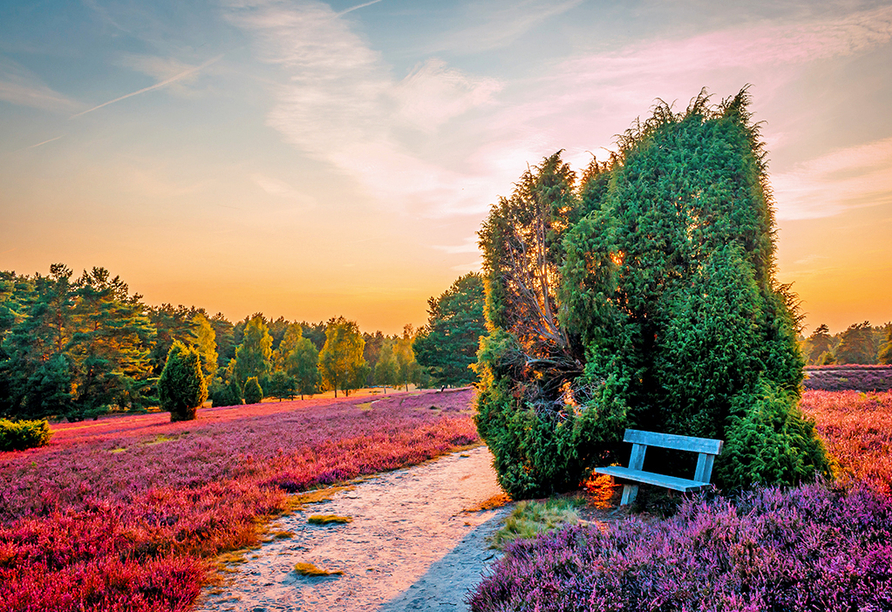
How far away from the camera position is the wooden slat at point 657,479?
5.48 meters

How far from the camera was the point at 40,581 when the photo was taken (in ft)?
15.4

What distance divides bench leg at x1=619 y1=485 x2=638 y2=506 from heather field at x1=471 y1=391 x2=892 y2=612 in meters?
1.24

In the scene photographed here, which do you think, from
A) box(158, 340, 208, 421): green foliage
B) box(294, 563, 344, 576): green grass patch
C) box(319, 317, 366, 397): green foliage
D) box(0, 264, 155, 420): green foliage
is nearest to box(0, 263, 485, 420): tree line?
box(0, 264, 155, 420): green foliage

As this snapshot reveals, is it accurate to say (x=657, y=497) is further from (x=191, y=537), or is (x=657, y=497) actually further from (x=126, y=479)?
(x=126, y=479)

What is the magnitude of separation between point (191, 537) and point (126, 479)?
17.5ft

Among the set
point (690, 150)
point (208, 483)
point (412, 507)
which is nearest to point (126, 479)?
point (208, 483)

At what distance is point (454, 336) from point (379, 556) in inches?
1363

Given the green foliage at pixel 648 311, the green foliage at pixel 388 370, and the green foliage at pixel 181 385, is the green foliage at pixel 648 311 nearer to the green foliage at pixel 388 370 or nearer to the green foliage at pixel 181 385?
the green foliage at pixel 181 385

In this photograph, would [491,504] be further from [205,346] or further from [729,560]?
[205,346]

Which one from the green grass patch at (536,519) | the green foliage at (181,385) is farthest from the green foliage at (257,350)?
the green grass patch at (536,519)

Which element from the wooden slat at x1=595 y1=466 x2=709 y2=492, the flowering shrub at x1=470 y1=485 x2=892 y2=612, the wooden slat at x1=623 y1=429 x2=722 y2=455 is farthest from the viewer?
the wooden slat at x1=623 y1=429 x2=722 y2=455

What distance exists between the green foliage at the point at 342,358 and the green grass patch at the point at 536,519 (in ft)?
177

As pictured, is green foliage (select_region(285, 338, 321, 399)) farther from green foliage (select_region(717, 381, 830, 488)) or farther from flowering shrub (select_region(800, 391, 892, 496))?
green foliage (select_region(717, 381, 830, 488))

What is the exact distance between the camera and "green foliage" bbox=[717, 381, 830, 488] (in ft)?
17.5
